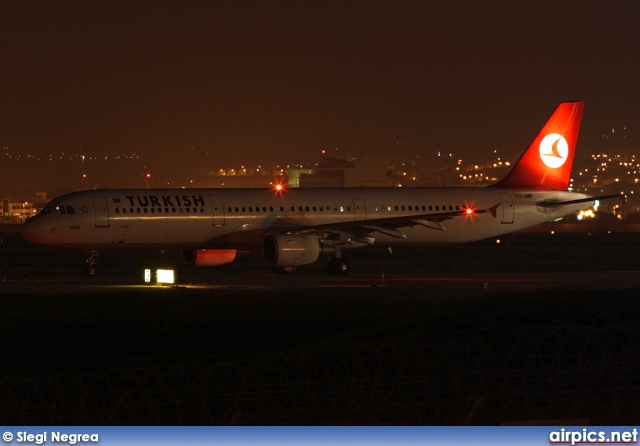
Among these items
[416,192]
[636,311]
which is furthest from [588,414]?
[416,192]

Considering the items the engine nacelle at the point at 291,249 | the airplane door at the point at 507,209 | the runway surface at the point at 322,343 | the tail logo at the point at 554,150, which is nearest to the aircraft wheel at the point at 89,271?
the runway surface at the point at 322,343

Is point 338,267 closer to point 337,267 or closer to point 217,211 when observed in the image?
point 337,267

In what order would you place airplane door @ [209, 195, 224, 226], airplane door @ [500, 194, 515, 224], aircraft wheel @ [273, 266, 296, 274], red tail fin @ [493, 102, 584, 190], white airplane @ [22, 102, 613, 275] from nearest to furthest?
1. white airplane @ [22, 102, 613, 275]
2. aircraft wheel @ [273, 266, 296, 274]
3. airplane door @ [209, 195, 224, 226]
4. airplane door @ [500, 194, 515, 224]
5. red tail fin @ [493, 102, 584, 190]

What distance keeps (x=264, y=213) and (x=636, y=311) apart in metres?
23.5

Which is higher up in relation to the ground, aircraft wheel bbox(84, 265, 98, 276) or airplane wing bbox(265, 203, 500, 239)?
airplane wing bbox(265, 203, 500, 239)

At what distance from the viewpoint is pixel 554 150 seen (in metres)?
49.2

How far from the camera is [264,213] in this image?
42406 millimetres

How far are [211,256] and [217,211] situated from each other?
1.91 metres

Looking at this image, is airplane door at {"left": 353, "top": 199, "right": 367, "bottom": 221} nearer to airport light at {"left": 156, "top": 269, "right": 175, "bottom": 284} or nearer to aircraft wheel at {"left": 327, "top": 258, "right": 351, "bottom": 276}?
aircraft wheel at {"left": 327, "top": 258, "right": 351, "bottom": 276}

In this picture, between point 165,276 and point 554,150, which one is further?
point 554,150

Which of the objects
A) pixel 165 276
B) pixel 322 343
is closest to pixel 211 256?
pixel 165 276

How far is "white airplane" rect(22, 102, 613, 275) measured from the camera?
132 feet

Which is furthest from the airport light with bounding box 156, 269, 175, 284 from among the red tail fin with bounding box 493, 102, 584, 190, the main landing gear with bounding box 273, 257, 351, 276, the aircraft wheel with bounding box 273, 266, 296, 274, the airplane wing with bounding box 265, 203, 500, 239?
the red tail fin with bounding box 493, 102, 584, 190

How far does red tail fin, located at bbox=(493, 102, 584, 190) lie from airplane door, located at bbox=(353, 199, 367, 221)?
24.7 feet
